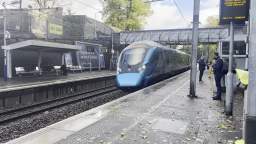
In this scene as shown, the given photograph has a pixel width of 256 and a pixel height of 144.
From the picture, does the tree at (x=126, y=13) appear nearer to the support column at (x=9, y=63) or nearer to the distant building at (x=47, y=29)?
the distant building at (x=47, y=29)

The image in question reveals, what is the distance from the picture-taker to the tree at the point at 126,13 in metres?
61.8

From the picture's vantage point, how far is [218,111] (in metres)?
11.0

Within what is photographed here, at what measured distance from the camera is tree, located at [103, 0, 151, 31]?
203ft

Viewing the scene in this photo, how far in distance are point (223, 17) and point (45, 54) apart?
2489 centimetres

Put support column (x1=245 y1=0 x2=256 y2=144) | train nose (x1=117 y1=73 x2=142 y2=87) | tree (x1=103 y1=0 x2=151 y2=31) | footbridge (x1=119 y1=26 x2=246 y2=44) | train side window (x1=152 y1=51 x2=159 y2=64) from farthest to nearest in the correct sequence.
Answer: tree (x1=103 y1=0 x2=151 y2=31)
footbridge (x1=119 y1=26 x2=246 y2=44)
train side window (x1=152 y1=51 x2=159 y2=64)
train nose (x1=117 y1=73 x2=142 y2=87)
support column (x1=245 y1=0 x2=256 y2=144)

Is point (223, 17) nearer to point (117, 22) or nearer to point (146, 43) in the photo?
point (146, 43)

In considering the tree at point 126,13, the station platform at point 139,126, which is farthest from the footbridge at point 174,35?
the station platform at point 139,126

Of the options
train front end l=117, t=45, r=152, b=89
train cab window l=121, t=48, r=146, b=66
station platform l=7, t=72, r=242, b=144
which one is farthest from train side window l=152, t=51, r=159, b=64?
station platform l=7, t=72, r=242, b=144

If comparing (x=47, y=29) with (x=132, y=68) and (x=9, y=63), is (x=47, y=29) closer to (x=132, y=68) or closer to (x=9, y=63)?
(x=9, y=63)

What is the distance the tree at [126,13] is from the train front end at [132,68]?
134ft

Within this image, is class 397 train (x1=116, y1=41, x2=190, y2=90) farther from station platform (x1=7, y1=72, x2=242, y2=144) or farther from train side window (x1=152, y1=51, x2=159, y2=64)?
station platform (x1=7, y1=72, x2=242, y2=144)

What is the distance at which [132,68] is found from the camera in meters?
19.8

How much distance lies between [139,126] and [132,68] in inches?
454

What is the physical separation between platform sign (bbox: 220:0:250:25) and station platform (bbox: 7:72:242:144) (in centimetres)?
278
